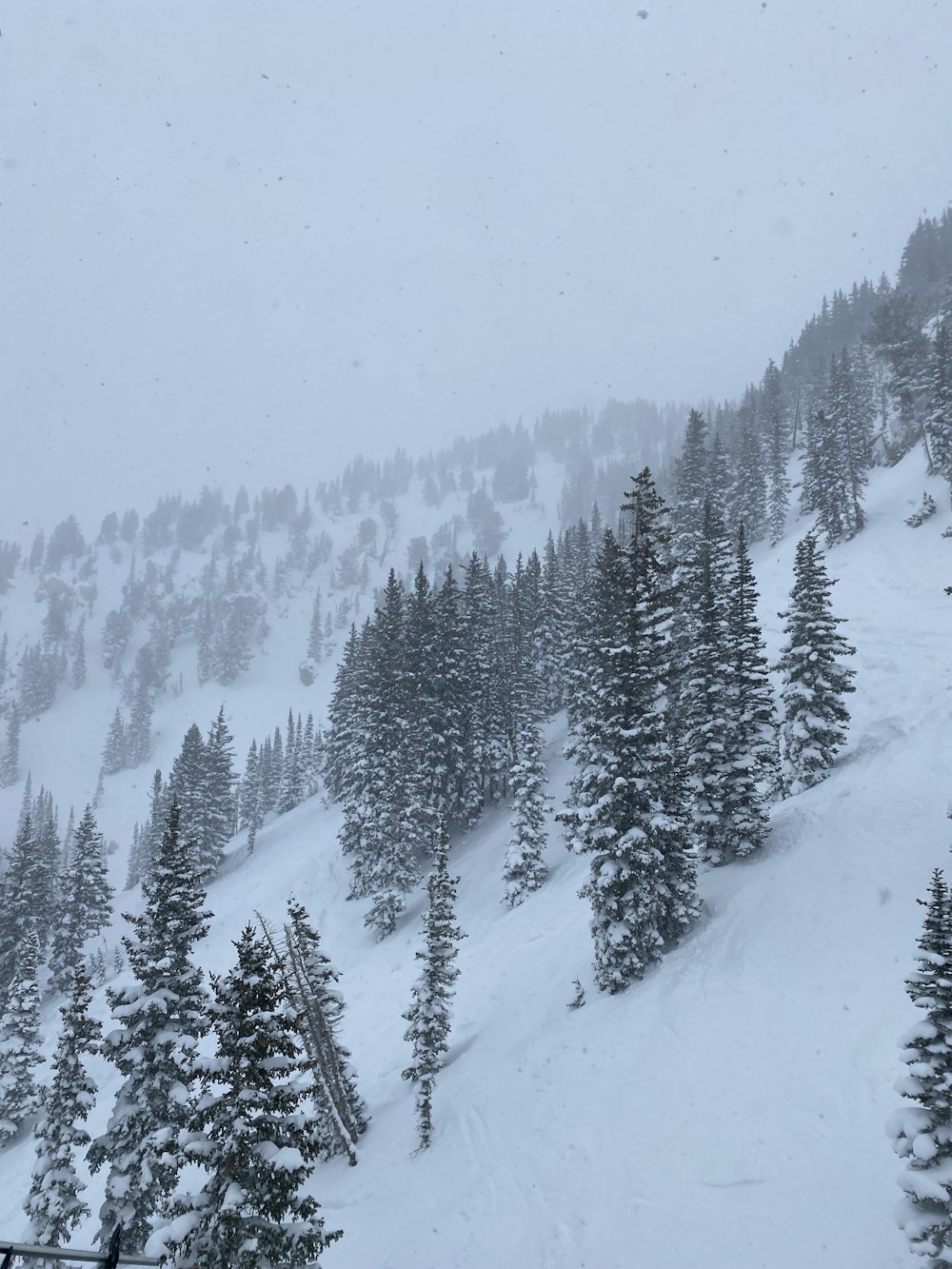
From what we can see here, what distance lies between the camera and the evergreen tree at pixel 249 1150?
9.44 m

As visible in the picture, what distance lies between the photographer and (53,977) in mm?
48656

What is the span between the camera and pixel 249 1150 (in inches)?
381

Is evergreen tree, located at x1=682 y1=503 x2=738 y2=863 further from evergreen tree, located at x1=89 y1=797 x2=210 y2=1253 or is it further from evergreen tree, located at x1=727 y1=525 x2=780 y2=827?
evergreen tree, located at x1=89 y1=797 x2=210 y2=1253

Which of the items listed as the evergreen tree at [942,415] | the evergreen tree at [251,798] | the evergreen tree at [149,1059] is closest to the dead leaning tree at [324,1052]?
the evergreen tree at [149,1059]

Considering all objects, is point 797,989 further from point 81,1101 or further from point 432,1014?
point 81,1101

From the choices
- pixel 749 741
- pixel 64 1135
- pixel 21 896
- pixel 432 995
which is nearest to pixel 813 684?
pixel 749 741

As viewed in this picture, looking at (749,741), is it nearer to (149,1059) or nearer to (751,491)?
(149,1059)

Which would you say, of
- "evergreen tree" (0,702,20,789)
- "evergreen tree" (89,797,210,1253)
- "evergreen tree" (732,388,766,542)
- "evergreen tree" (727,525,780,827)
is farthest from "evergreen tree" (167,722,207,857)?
"evergreen tree" (0,702,20,789)

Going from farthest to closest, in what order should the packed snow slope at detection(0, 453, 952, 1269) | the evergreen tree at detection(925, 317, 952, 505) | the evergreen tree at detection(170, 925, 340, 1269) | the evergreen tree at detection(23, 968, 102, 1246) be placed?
the evergreen tree at detection(925, 317, 952, 505) → the evergreen tree at detection(23, 968, 102, 1246) → the packed snow slope at detection(0, 453, 952, 1269) → the evergreen tree at detection(170, 925, 340, 1269)

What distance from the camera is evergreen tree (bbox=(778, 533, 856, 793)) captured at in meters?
26.7

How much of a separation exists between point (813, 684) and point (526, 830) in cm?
1558

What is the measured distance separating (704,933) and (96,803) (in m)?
137

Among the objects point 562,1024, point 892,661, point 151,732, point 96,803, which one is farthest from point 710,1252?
point 151,732

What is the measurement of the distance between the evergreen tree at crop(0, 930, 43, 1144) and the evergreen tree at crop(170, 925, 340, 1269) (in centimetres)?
3122
